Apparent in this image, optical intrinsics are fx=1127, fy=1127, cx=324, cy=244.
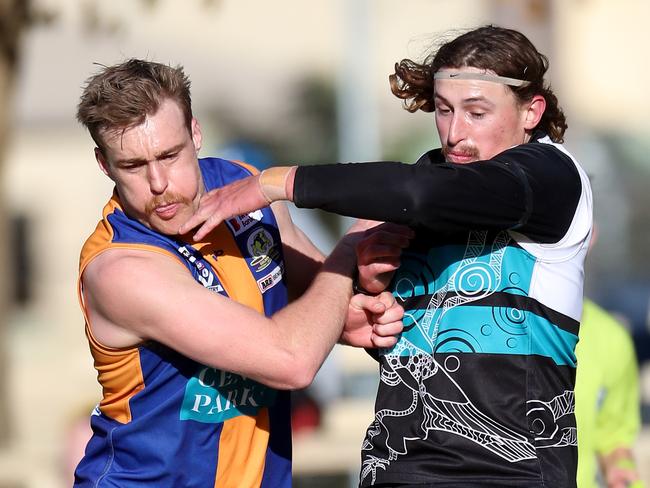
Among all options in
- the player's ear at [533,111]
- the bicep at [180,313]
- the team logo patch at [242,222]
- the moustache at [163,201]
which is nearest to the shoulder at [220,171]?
the team logo patch at [242,222]

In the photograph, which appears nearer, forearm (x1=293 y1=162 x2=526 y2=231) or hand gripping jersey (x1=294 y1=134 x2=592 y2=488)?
forearm (x1=293 y1=162 x2=526 y2=231)

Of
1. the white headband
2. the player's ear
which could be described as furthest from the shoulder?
the player's ear

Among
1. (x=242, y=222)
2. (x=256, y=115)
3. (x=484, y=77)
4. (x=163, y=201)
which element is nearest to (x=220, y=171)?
(x=242, y=222)

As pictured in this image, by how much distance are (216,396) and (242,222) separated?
57 cm

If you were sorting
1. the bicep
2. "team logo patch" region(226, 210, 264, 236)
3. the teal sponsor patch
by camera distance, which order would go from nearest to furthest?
the bicep < the teal sponsor patch < "team logo patch" region(226, 210, 264, 236)

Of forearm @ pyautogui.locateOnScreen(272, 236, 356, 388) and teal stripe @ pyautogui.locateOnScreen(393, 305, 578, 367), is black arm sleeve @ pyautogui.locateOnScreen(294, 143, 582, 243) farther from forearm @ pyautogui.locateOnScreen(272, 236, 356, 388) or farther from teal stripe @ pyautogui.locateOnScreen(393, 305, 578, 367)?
forearm @ pyautogui.locateOnScreen(272, 236, 356, 388)

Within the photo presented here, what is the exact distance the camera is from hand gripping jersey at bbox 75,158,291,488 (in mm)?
3420

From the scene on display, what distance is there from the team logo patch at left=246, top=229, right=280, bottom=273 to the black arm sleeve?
2.08ft

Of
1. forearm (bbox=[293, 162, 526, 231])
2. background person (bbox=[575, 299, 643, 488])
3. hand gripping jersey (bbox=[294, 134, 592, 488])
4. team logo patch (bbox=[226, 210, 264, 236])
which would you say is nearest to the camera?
forearm (bbox=[293, 162, 526, 231])

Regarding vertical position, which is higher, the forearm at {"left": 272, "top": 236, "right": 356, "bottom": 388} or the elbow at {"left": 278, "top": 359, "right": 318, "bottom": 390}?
the forearm at {"left": 272, "top": 236, "right": 356, "bottom": 388}

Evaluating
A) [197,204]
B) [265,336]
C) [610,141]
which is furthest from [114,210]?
[610,141]

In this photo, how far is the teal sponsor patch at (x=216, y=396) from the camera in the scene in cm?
345

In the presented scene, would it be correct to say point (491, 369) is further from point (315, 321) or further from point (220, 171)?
point (220, 171)

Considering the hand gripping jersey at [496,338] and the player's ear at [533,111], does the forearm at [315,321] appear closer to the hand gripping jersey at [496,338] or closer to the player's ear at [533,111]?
the hand gripping jersey at [496,338]
